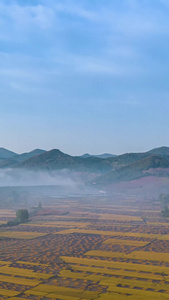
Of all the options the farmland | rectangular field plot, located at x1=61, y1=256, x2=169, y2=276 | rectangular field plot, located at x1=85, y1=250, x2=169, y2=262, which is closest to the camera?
the farmland

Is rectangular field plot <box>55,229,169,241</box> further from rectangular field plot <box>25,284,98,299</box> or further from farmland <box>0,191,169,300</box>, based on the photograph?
rectangular field plot <box>25,284,98,299</box>

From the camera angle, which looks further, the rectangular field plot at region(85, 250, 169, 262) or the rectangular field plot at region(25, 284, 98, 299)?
the rectangular field plot at region(85, 250, 169, 262)

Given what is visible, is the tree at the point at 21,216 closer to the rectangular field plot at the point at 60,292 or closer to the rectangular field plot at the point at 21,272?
the rectangular field plot at the point at 21,272

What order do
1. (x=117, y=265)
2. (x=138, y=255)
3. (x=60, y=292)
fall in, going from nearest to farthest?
(x=60, y=292), (x=117, y=265), (x=138, y=255)

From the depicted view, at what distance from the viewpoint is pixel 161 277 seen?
1574 inches

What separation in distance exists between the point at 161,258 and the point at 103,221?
47.2 metres

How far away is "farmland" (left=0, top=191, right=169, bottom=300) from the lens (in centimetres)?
3503

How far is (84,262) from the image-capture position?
157 ft

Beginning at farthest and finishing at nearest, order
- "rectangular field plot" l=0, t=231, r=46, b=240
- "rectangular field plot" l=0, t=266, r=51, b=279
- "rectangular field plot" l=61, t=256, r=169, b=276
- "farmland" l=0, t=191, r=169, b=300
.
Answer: "rectangular field plot" l=0, t=231, r=46, b=240
"rectangular field plot" l=61, t=256, r=169, b=276
"rectangular field plot" l=0, t=266, r=51, b=279
"farmland" l=0, t=191, r=169, b=300

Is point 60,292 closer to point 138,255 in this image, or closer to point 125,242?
point 138,255

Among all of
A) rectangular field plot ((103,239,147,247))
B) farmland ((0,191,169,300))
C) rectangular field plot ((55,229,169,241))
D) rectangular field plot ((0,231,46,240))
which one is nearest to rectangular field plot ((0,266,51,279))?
farmland ((0,191,169,300))

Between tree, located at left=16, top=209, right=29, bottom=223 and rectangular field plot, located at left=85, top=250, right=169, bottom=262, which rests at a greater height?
tree, located at left=16, top=209, right=29, bottom=223

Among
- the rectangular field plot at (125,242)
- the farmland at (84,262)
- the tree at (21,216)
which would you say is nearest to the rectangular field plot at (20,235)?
the farmland at (84,262)

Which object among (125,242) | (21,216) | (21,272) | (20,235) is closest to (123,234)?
(125,242)
